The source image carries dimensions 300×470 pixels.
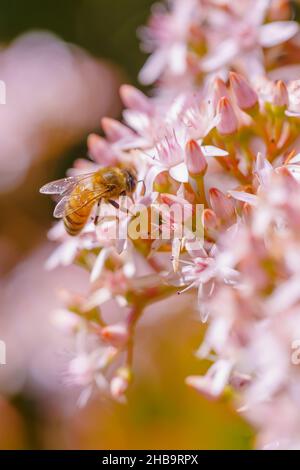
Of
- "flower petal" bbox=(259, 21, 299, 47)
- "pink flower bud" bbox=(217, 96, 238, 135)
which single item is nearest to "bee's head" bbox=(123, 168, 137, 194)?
"pink flower bud" bbox=(217, 96, 238, 135)

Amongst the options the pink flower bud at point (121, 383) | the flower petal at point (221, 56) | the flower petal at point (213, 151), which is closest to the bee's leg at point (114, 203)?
the flower petal at point (213, 151)

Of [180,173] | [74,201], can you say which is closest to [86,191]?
[74,201]

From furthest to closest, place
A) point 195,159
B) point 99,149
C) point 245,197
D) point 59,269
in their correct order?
point 59,269
point 99,149
point 195,159
point 245,197

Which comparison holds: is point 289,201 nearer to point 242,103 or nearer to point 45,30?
point 242,103

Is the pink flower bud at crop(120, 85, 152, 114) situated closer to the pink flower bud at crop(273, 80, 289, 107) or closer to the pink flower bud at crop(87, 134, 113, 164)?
the pink flower bud at crop(87, 134, 113, 164)

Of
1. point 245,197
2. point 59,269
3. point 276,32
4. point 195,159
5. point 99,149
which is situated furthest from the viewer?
point 59,269

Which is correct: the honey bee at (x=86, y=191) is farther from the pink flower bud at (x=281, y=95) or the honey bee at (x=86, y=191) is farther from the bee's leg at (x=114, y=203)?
the pink flower bud at (x=281, y=95)

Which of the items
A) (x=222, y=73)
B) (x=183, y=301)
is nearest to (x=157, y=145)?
(x=222, y=73)

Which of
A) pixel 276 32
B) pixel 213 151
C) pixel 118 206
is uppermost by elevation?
pixel 276 32

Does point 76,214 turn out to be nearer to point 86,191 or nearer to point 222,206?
point 86,191
